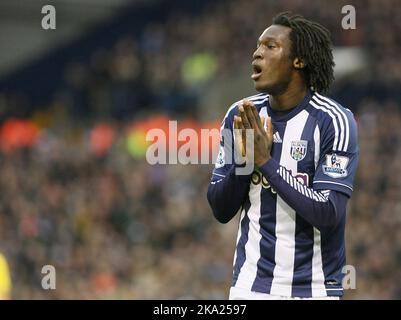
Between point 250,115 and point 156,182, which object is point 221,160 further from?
point 156,182

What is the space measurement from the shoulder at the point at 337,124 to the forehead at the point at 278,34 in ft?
1.28

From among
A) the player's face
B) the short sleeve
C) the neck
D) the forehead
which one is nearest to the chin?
the player's face

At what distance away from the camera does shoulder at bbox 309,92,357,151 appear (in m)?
5.01

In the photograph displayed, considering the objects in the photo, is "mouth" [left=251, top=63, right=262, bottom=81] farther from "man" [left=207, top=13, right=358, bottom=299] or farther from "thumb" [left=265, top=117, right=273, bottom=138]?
"thumb" [left=265, top=117, right=273, bottom=138]

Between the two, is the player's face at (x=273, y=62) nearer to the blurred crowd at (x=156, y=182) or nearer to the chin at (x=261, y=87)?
the chin at (x=261, y=87)

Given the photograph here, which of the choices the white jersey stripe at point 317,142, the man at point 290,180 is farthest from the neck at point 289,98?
the white jersey stripe at point 317,142

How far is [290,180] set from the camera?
16.0 ft

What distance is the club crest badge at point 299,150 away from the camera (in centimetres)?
505

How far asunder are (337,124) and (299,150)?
8.9 inches

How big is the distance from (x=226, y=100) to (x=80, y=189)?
400 cm

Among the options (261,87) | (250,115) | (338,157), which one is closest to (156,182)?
(261,87)

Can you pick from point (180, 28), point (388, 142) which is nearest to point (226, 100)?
point (180, 28)

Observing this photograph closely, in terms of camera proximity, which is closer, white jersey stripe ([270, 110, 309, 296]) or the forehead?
white jersey stripe ([270, 110, 309, 296])
